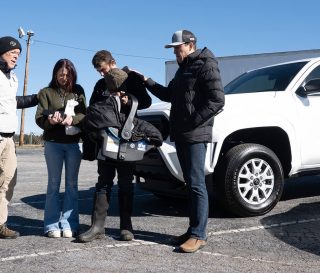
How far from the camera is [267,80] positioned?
6.03 meters

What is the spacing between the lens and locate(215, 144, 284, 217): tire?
499 cm

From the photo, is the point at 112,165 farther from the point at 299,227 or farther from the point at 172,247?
the point at 299,227

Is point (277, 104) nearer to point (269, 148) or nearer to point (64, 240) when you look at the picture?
point (269, 148)

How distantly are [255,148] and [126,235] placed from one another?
5.74 ft

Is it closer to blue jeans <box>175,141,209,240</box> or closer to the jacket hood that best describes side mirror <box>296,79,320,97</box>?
the jacket hood

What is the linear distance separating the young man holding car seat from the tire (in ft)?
3.64

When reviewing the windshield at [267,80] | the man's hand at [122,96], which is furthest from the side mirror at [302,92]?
the man's hand at [122,96]

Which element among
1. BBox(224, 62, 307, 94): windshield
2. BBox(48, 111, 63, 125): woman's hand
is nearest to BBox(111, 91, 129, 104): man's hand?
BBox(48, 111, 63, 125): woman's hand

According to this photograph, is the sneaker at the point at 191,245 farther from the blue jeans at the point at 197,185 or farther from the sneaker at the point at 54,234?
the sneaker at the point at 54,234

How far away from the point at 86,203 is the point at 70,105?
2487 mm

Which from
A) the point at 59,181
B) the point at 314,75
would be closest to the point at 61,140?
the point at 59,181

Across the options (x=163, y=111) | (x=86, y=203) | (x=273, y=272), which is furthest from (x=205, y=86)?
(x=86, y=203)

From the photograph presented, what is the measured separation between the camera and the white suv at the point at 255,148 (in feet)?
16.4

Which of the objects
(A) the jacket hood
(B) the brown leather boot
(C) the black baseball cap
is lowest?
(B) the brown leather boot
